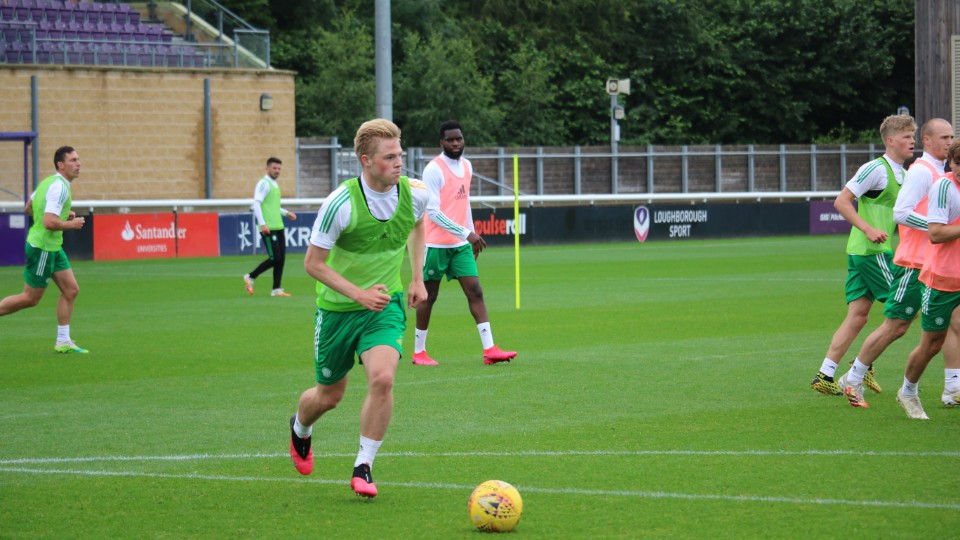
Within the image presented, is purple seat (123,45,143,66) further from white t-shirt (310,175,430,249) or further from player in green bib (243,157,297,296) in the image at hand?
white t-shirt (310,175,430,249)

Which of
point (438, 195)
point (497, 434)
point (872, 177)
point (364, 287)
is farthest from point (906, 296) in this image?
point (438, 195)

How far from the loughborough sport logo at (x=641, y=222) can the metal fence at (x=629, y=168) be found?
14.7 ft

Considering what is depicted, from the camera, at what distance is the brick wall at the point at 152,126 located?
36469 mm

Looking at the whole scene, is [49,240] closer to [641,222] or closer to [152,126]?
[641,222]

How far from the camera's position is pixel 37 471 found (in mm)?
8312

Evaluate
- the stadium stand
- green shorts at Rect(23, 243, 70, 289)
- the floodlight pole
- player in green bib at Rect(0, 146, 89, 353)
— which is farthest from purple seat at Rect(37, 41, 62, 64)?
green shorts at Rect(23, 243, 70, 289)

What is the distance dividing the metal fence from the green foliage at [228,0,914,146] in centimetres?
783

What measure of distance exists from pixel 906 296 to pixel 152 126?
30.8 m

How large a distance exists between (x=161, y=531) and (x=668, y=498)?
2.58m

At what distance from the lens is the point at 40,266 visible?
1423 centimetres

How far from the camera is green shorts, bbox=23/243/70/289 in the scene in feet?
46.6

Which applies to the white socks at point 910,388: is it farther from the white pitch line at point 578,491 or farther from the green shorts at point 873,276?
the white pitch line at point 578,491

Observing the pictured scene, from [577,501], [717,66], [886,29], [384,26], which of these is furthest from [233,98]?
[577,501]

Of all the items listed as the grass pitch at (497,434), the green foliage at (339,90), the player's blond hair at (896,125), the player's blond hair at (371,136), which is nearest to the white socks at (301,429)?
the grass pitch at (497,434)
